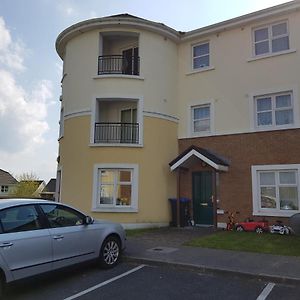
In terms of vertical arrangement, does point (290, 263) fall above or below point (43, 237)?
below

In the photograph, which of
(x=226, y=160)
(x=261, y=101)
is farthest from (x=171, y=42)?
(x=226, y=160)

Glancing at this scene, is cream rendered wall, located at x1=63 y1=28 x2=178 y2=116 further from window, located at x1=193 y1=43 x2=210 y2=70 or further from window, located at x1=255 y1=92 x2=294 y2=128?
window, located at x1=255 y1=92 x2=294 y2=128

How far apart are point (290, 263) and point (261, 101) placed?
27.9 feet

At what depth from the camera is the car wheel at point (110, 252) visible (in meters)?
8.11

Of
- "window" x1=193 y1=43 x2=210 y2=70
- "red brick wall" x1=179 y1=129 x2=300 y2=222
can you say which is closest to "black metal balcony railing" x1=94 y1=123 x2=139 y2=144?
"red brick wall" x1=179 y1=129 x2=300 y2=222

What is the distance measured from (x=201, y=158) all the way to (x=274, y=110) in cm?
351

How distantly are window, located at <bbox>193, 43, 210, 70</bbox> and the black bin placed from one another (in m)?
6.20

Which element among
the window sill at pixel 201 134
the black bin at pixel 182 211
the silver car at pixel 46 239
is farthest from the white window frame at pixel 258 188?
the silver car at pixel 46 239

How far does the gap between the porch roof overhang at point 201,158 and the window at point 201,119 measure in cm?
137

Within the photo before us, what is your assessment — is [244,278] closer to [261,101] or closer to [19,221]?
[19,221]

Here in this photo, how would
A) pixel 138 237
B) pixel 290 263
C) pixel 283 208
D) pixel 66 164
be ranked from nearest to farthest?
1. pixel 290 263
2. pixel 138 237
3. pixel 283 208
4. pixel 66 164

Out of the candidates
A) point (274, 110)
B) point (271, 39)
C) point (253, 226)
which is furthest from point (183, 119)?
point (253, 226)

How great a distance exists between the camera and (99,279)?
290 inches

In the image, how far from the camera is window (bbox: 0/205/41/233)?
6266 mm
